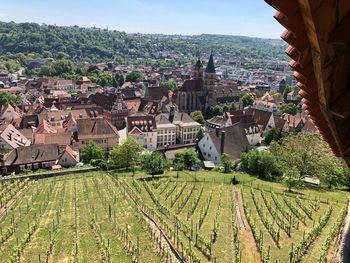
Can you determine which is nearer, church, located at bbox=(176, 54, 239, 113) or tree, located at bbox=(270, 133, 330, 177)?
tree, located at bbox=(270, 133, 330, 177)

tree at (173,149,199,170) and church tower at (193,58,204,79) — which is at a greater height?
church tower at (193,58,204,79)

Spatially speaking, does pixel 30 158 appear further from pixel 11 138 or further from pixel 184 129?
pixel 184 129

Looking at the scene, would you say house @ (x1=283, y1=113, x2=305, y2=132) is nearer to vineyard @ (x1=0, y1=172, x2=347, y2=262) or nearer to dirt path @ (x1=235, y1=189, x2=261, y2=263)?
vineyard @ (x1=0, y1=172, x2=347, y2=262)

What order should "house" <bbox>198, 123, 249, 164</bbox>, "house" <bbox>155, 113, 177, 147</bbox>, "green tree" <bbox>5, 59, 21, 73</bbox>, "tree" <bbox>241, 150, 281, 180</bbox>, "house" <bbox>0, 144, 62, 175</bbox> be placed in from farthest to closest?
Answer: "green tree" <bbox>5, 59, 21, 73</bbox> → "house" <bbox>155, 113, 177, 147</bbox> → "house" <bbox>198, 123, 249, 164</bbox> → "house" <bbox>0, 144, 62, 175</bbox> → "tree" <bbox>241, 150, 281, 180</bbox>

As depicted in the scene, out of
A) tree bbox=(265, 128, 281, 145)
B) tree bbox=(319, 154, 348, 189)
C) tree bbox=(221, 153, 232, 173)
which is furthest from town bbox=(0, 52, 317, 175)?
tree bbox=(319, 154, 348, 189)

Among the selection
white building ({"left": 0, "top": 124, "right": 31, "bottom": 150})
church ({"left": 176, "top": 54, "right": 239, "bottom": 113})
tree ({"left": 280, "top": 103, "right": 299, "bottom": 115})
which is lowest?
white building ({"left": 0, "top": 124, "right": 31, "bottom": 150})
